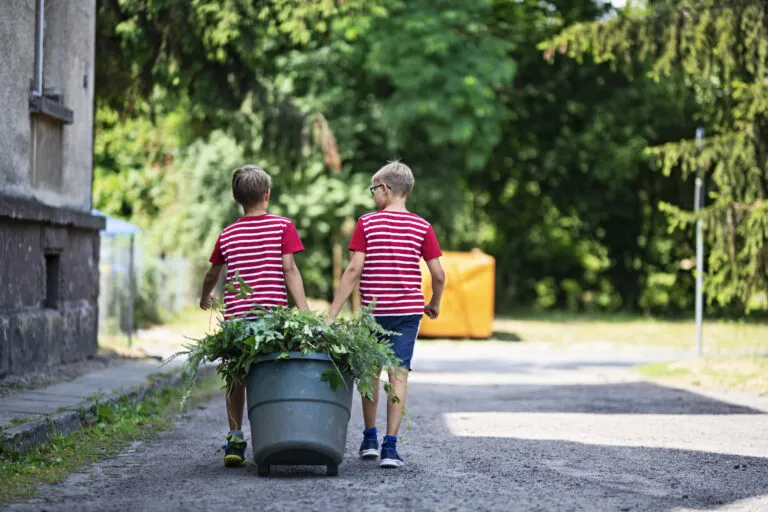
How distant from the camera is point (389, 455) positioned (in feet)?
22.7

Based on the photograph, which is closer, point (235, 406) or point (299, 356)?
point (299, 356)

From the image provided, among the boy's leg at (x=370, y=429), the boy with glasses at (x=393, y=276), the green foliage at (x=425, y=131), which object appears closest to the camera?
the boy with glasses at (x=393, y=276)

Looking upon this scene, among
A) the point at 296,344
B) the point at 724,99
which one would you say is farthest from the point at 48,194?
the point at 724,99

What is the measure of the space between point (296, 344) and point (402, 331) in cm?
80

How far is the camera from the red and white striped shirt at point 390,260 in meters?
6.99

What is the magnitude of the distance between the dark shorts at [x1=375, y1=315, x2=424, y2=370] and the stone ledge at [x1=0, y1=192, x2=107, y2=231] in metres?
4.26

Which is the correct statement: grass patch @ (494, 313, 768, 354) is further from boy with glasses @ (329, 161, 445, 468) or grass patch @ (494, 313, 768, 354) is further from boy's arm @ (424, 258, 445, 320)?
boy with glasses @ (329, 161, 445, 468)

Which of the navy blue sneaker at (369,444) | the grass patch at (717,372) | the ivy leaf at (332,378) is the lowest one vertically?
the grass patch at (717,372)

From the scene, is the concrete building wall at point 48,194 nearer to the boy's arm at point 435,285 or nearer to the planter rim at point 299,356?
the planter rim at point 299,356

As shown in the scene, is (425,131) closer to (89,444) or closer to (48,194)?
(48,194)

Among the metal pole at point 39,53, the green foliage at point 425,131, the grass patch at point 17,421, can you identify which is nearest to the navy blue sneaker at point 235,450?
the grass patch at point 17,421

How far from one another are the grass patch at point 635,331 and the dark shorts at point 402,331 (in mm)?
12422

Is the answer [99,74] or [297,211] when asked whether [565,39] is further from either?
[297,211]

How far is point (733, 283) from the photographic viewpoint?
1502 cm
